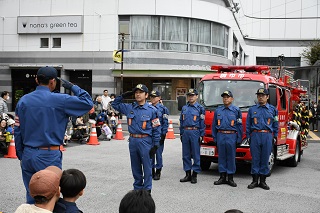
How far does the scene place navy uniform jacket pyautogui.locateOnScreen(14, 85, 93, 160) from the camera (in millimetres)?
4559

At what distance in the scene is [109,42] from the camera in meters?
29.5

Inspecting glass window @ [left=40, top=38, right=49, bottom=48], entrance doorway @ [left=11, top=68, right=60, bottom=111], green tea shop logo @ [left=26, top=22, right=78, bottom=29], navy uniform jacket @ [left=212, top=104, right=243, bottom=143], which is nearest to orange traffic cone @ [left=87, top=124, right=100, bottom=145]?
navy uniform jacket @ [left=212, top=104, right=243, bottom=143]

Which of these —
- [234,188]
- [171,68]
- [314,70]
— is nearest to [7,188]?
[234,188]

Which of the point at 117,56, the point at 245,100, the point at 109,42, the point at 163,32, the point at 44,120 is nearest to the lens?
the point at 44,120

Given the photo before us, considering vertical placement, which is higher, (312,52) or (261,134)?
(312,52)

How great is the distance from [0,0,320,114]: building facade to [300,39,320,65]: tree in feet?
78.3

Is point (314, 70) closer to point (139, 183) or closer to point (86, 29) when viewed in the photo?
point (86, 29)

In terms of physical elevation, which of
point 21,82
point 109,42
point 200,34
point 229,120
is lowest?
point 229,120

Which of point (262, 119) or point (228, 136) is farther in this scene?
point (228, 136)

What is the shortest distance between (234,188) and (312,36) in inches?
2049

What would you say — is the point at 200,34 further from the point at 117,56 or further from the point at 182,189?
the point at 182,189

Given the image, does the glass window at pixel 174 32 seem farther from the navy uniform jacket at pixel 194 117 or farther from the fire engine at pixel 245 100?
the navy uniform jacket at pixel 194 117

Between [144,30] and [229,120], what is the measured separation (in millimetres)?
22019

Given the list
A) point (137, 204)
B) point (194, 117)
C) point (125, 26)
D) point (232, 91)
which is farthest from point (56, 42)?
point (137, 204)
